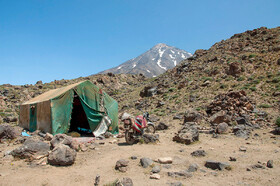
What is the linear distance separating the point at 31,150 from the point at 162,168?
14.3 ft

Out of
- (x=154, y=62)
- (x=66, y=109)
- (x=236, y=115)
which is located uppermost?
(x=154, y=62)

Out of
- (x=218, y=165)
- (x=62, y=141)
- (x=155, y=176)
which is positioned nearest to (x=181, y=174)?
(x=155, y=176)

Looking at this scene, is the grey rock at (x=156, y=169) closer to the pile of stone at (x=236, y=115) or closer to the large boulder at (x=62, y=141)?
the large boulder at (x=62, y=141)

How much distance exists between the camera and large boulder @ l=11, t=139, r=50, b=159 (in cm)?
623

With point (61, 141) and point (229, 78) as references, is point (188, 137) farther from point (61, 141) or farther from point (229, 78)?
point (229, 78)

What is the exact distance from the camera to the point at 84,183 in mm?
4527

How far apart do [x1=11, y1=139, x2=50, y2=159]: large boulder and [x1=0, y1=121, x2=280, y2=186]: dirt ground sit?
0.78 ft

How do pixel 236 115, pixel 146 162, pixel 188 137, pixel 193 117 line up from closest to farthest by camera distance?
pixel 146 162
pixel 188 137
pixel 236 115
pixel 193 117

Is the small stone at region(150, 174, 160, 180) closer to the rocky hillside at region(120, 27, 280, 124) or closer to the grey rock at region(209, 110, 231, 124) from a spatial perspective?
the grey rock at region(209, 110, 231, 124)

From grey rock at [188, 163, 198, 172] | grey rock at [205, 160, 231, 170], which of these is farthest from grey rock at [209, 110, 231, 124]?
grey rock at [188, 163, 198, 172]

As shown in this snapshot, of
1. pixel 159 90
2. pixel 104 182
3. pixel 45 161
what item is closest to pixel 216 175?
pixel 104 182

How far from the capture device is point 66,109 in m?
10.7

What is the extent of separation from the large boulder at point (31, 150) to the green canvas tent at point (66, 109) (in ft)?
11.3

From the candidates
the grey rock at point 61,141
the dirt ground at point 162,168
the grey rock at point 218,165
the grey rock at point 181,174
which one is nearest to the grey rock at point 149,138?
the dirt ground at point 162,168
